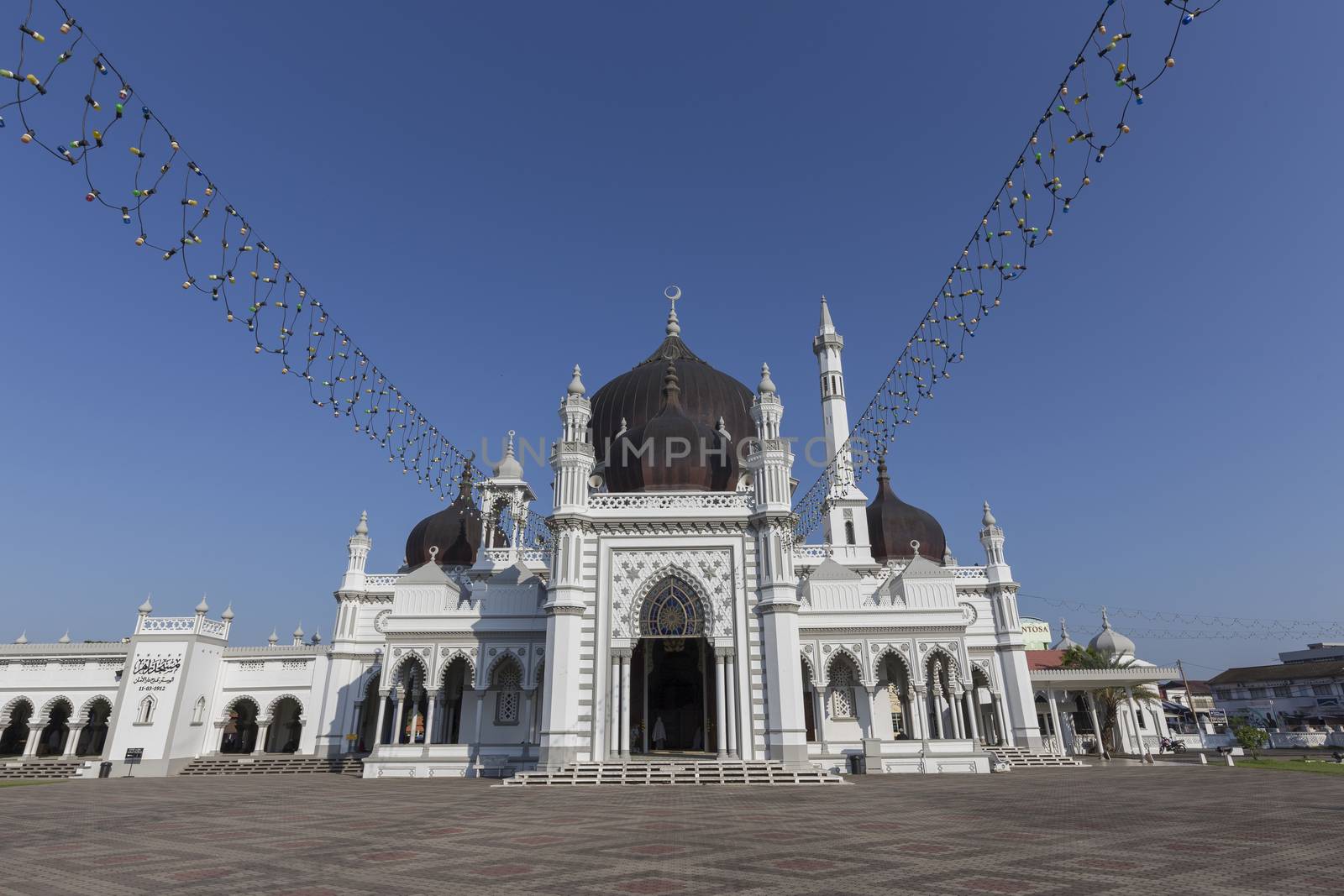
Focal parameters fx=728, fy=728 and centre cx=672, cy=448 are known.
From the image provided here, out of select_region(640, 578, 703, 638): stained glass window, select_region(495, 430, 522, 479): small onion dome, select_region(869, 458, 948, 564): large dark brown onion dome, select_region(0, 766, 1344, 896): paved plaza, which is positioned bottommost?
select_region(0, 766, 1344, 896): paved plaza

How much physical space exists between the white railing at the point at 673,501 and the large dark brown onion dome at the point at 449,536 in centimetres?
1229

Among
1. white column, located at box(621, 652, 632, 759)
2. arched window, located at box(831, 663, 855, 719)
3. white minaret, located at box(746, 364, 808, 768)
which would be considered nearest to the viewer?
white minaret, located at box(746, 364, 808, 768)

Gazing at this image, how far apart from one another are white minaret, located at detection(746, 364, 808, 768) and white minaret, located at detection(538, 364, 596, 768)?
18.6ft

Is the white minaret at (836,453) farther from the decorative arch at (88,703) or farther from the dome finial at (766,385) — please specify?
the decorative arch at (88,703)

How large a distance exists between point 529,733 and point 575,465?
9.41 m

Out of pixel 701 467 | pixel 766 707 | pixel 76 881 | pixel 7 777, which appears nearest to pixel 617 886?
pixel 76 881

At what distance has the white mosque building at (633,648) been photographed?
2309cm

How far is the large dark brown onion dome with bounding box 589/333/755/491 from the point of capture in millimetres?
33781

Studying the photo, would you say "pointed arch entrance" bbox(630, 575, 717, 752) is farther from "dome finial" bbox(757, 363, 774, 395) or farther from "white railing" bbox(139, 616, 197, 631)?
"white railing" bbox(139, 616, 197, 631)

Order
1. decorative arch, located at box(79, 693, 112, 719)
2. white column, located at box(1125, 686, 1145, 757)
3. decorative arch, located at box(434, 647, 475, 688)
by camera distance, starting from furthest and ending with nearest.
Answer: white column, located at box(1125, 686, 1145, 757) < decorative arch, located at box(79, 693, 112, 719) < decorative arch, located at box(434, 647, 475, 688)

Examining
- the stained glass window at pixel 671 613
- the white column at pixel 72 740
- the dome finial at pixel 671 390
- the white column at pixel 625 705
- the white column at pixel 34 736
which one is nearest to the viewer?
the white column at pixel 625 705

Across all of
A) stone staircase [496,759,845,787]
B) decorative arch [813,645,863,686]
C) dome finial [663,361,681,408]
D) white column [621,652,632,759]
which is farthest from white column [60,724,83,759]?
decorative arch [813,645,863,686]

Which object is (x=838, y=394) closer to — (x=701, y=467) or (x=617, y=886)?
(x=701, y=467)

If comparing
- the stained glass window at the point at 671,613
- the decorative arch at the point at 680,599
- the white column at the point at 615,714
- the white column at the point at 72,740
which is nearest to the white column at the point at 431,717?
the white column at the point at 615,714
